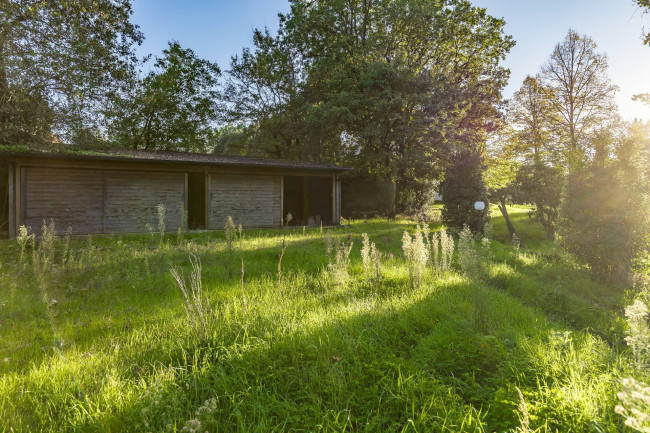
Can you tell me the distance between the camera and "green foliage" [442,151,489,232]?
14773mm

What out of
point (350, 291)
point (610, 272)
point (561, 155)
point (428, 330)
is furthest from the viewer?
point (561, 155)

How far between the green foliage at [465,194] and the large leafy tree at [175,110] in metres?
20.8

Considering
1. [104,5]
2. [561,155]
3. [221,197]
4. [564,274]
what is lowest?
[564,274]

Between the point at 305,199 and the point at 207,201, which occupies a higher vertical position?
the point at 305,199

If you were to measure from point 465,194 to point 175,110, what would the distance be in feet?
77.2

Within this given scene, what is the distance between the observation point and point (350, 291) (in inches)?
203

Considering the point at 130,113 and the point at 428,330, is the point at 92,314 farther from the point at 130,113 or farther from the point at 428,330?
the point at 130,113

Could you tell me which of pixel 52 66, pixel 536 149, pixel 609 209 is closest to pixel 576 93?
pixel 536 149

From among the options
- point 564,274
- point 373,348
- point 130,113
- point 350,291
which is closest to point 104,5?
point 130,113

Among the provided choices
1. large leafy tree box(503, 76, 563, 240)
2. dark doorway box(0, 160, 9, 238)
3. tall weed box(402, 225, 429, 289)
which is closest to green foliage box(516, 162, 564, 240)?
large leafy tree box(503, 76, 563, 240)

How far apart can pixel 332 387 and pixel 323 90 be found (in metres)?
21.6

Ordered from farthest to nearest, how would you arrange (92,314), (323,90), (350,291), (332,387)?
(323,90)
(350,291)
(92,314)
(332,387)

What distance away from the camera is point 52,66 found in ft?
41.3

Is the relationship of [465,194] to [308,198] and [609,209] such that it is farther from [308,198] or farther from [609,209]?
[308,198]
